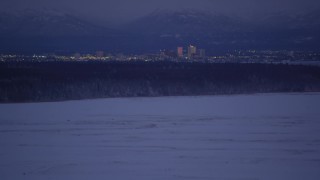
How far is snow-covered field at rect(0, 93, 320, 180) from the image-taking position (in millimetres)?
7816

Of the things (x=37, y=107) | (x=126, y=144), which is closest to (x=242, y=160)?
(x=126, y=144)

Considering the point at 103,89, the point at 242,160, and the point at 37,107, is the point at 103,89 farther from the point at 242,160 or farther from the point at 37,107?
the point at 242,160

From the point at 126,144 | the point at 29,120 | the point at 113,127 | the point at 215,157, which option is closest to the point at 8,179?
the point at 126,144

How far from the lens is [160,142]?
393 inches

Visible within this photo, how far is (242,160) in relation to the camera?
27.8 feet

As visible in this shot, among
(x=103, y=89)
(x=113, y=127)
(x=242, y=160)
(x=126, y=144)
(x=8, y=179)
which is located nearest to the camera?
(x=8, y=179)

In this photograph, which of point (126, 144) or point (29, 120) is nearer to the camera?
point (126, 144)

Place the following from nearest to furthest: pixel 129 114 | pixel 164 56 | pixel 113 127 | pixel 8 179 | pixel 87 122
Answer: pixel 8 179, pixel 113 127, pixel 87 122, pixel 129 114, pixel 164 56

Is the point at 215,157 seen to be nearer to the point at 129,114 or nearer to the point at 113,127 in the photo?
the point at 113,127

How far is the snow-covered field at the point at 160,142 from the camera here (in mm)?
7816

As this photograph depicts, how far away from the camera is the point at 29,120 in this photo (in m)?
13.0

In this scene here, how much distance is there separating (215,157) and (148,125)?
145 inches

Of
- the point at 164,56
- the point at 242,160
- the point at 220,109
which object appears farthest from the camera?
the point at 164,56

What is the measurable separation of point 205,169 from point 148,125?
172 inches
